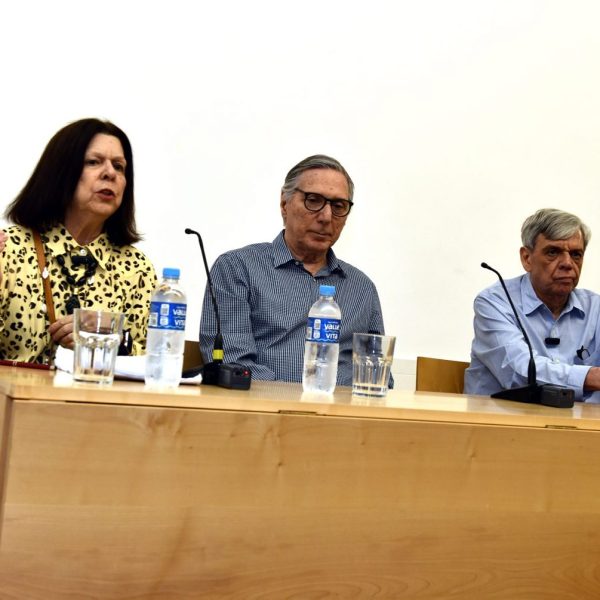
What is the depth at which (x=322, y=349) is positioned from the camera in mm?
1986

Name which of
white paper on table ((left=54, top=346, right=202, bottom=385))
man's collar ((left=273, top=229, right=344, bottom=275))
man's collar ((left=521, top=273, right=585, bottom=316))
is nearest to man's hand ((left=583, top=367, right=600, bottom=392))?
man's collar ((left=521, top=273, right=585, bottom=316))

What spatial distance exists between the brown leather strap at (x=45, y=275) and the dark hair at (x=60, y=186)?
0.05 meters

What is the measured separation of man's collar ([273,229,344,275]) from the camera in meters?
2.75

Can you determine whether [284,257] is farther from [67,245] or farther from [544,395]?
Answer: [544,395]

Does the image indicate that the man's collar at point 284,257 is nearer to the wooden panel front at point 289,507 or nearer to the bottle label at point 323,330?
the bottle label at point 323,330

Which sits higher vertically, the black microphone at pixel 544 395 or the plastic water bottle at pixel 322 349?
the plastic water bottle at pixel 322 349

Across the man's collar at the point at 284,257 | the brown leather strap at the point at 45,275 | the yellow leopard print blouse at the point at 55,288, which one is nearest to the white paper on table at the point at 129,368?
the yellow leopard print blouse at the point at 55,288

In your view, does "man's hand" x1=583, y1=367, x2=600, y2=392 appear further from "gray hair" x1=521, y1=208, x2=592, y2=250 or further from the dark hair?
the dark hair

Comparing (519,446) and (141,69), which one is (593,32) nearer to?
(141,69)

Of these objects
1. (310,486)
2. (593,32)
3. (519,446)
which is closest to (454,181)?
(593,32)

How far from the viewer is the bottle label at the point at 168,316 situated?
1711mm

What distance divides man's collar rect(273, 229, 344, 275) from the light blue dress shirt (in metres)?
0.48

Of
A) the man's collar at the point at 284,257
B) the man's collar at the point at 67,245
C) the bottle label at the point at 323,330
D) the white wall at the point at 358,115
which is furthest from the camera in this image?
the white wall at the point at 358,115

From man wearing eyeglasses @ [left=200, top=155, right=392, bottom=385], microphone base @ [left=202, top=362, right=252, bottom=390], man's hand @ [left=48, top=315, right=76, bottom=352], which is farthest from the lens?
man wearing eyeglasses @ [left=200, top=155, right=392, bottom=385]
